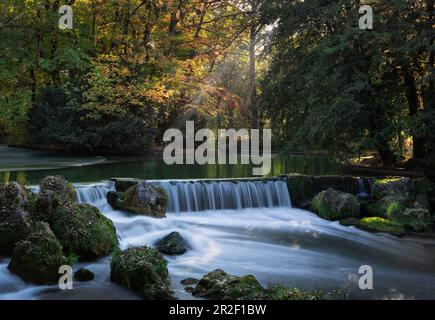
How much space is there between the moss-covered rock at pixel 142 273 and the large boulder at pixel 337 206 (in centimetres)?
791

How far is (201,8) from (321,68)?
46.8ft

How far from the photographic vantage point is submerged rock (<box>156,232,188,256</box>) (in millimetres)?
10859

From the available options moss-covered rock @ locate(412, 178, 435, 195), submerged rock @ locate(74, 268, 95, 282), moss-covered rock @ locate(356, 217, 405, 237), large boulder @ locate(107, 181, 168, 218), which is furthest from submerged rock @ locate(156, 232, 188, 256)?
moss-covered rock @ locate(412, 178, 435, 195)

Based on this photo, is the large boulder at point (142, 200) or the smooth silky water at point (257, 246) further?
the large boulder at point (142, 200)

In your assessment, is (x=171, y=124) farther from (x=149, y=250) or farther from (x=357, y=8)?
(x=149, y=250)

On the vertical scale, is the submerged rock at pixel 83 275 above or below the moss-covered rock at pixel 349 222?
below

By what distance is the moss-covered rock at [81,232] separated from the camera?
955 centimetres

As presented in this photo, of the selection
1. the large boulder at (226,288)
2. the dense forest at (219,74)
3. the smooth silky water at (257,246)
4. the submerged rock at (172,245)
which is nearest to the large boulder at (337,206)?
the smooth silky water at (257,246)

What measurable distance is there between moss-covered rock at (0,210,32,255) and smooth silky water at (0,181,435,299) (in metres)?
0.41

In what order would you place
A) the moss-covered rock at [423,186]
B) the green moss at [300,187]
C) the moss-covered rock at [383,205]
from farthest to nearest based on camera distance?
the green moss at [300,187]
the moss-covered rock at [423,186]
the moss-covered rock at [383,205]

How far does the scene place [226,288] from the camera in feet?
25.2

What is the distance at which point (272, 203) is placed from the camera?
16.9 metres

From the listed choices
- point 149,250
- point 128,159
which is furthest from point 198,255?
point 128,159

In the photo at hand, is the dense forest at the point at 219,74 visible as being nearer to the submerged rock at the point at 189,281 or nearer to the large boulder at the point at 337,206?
the large boulder at the point at 337,206
